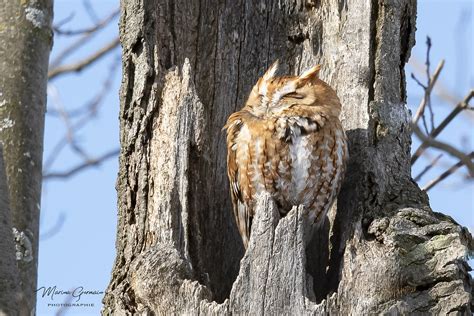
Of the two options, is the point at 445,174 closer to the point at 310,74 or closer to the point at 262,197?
the point at 310,74

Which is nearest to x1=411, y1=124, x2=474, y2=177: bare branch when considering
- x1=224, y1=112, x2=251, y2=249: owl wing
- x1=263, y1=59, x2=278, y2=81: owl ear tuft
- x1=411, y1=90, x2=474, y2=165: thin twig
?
x1=411, y1=90, x2=474, y2=165: thin twig

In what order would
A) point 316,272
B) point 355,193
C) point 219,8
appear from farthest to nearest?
point 219,8, point 316,272, point 355,193

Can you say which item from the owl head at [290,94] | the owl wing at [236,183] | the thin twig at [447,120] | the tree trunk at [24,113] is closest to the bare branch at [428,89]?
the thin twig at [447,120]

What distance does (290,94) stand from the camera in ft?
13.9

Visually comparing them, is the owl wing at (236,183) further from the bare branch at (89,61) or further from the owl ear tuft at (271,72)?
the bare branch at (89,61)

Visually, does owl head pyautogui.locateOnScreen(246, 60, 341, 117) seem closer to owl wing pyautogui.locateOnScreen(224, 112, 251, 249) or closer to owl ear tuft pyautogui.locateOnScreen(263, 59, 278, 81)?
owl ear tuft pyautogui.locateOnScreen(263, 59, 278, 81)

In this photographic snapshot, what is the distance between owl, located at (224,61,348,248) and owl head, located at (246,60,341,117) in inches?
0.5

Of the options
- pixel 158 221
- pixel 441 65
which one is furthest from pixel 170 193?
pixel 441 65

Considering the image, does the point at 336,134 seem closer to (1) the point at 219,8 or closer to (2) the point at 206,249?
(2) the point at 206,249

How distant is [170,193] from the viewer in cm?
369

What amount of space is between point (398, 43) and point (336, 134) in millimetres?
619

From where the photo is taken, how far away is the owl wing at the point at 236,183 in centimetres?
402

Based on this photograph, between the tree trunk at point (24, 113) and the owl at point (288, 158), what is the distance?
1000mm

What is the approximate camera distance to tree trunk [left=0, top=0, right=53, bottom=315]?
3.23 meters
